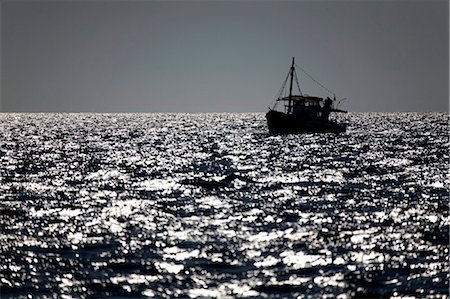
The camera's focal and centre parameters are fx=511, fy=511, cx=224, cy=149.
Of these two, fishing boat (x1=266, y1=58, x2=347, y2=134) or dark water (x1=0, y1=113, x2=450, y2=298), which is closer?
dark water (x1=0, y1=113, x2=450, y2=298)

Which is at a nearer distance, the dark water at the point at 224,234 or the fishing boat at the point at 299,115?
the dark water at the point at 224,234

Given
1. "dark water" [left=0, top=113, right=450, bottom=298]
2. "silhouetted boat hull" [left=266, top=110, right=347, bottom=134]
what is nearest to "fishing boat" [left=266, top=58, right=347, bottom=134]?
"silhouetted boat hull" [left=266, top=110, right=347, bottom=134]

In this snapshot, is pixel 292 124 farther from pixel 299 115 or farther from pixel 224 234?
pixel 224 234

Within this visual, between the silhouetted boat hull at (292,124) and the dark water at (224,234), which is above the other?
the silhouetted boat hull at (292,124)

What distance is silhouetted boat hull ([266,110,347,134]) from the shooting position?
366 feet

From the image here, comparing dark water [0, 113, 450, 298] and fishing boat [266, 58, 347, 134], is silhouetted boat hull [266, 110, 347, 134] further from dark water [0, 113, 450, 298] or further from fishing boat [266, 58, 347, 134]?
dark water [0, 113, 450, 298]

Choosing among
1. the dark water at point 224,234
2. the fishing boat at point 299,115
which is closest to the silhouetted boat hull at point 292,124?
the fishing boat at point 299,115

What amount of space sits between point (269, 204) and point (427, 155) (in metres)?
42.8

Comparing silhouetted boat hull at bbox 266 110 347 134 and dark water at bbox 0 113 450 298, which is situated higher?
silhouetted boat hull at bbox 266 110 347 134

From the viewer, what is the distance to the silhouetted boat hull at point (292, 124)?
11144cm

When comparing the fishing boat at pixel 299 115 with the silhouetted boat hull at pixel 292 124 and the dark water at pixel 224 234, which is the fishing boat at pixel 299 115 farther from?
the dark water at pixel 224 234

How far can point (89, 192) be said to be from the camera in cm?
3925

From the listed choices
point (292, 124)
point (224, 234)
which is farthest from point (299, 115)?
point (224, 234)

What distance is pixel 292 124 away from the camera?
112438 mm
